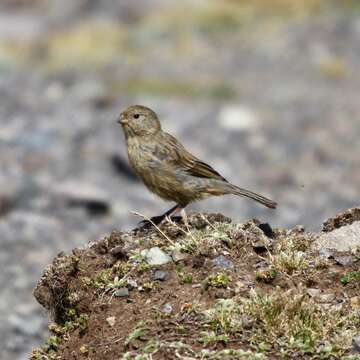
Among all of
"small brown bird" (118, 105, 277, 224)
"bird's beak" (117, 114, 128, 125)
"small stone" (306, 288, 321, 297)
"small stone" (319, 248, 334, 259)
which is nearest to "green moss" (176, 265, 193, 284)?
"small stone" (306, 288, 321, 297)

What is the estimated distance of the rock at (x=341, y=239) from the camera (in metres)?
8.09

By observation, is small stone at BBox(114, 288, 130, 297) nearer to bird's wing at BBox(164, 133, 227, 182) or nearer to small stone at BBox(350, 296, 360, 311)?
small stone at BBox(350, 296, 360, 311)

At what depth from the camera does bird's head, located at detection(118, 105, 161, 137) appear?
1032cm

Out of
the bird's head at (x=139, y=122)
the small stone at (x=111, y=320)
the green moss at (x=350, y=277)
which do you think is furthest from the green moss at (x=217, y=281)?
the bird's head at (x=139, y=122)

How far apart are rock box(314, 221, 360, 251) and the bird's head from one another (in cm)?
252

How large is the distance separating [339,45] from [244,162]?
8.34 meters

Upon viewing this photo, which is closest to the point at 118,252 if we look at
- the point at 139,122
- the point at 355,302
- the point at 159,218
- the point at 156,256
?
the point at 156,256

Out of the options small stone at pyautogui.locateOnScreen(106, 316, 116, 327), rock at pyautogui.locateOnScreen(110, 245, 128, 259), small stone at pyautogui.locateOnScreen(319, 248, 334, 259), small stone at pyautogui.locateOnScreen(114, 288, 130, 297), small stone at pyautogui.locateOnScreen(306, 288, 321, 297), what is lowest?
small stone at pyautogui.locateOnScreen(106, 316, 116, 327)

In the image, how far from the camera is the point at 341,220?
345 inches

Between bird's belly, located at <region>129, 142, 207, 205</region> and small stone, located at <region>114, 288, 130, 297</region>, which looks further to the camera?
bird's belly, located at <region>129, 142, 207, 205</region>

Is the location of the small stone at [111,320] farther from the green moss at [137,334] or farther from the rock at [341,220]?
the rock at [341,220]

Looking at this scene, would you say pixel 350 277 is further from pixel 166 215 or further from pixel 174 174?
pixel 174 174

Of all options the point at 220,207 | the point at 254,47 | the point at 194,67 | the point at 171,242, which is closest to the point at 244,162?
the point at 220,207

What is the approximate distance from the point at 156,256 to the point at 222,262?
1.56ft
